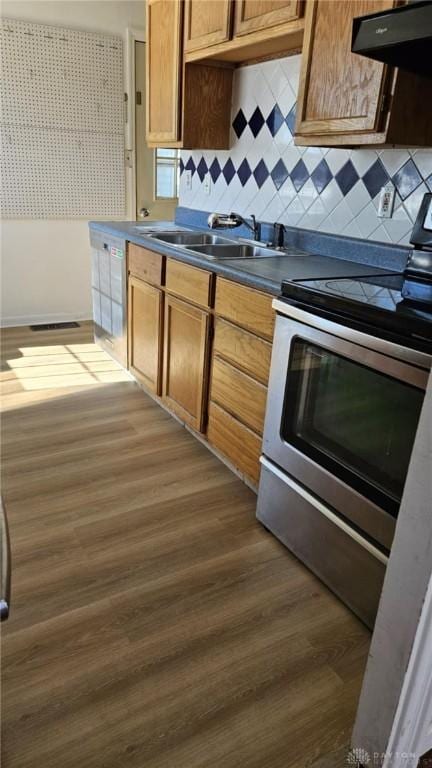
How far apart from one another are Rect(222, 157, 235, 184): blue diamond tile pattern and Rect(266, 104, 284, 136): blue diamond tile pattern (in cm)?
37

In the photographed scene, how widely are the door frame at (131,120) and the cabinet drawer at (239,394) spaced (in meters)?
2.63

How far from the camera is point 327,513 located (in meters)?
1.68

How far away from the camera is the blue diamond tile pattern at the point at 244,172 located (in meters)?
2.87

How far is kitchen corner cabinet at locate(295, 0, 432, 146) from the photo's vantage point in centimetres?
172

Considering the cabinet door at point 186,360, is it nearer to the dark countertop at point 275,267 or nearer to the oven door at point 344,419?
the dark countertop at point 275,267

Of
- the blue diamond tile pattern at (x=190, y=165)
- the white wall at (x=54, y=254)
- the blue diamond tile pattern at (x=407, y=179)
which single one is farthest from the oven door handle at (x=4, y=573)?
the white wall at (x=54, y=254)

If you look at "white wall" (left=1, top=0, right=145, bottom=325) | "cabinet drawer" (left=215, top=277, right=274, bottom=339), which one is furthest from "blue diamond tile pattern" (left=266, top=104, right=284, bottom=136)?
"white wall" (left=1, top=0, right=145, bottom=325)

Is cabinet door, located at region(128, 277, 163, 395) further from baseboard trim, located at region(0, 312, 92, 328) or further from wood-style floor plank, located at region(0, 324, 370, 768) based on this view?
baseboard trim, located at region(0, 312, 92, 328)

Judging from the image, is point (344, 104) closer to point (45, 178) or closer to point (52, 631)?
point (52, 631)

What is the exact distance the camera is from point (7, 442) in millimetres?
2576

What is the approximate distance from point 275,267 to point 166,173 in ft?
9.31

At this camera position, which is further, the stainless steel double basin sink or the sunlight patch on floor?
the sunlight patch on floor

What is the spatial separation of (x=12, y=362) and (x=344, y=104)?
2609 millimetres

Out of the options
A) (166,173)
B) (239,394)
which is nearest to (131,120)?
(166,173)
